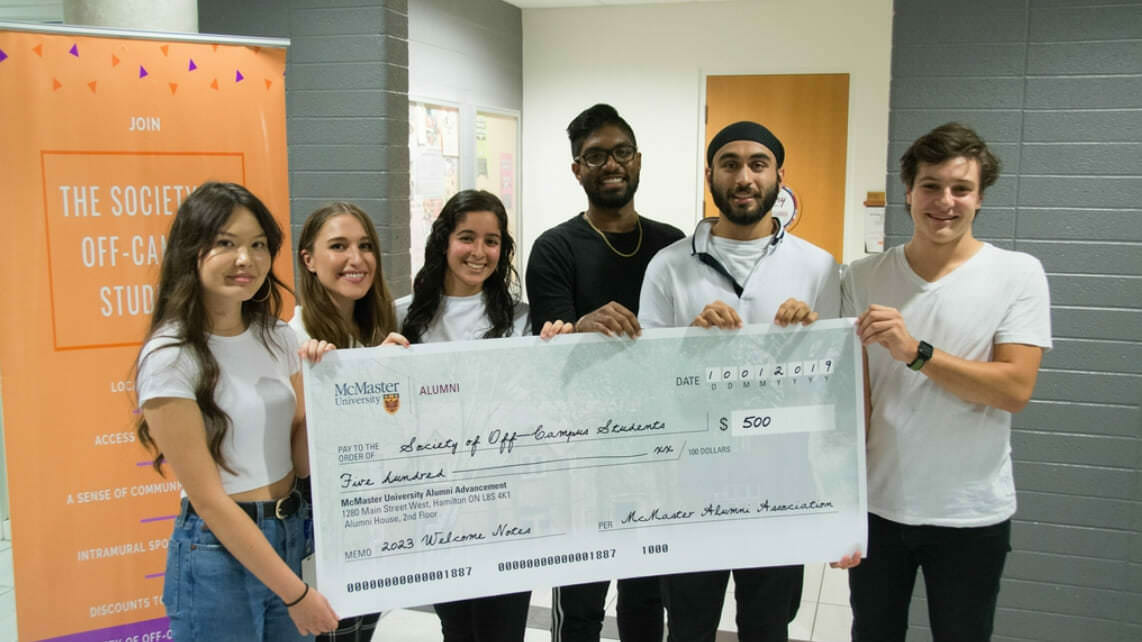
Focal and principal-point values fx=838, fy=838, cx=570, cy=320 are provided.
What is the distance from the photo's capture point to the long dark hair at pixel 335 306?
2094mm

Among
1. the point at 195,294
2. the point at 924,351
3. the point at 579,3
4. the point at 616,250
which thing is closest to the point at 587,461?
the point at 616,250

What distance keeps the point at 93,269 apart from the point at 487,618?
165 cm

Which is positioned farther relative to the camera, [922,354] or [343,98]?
[343,98]

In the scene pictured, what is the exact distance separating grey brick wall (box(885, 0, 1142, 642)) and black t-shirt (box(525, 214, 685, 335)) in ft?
3.33

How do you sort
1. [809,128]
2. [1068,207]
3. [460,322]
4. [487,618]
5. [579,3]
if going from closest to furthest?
[487,618] → [460,322] → [1068,207] → [809,128] → [579,3]

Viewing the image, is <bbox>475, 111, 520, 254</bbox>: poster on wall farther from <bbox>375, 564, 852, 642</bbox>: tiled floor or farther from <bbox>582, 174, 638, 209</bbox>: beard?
<bbox>582, 174, 638, 209</bbox>: beard

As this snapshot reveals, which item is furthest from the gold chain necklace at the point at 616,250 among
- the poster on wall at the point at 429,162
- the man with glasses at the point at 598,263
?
the poster on wall at the point at 429,162

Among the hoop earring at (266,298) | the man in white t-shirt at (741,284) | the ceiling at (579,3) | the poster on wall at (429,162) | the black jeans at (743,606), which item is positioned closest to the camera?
the hoop earring at (266,298)

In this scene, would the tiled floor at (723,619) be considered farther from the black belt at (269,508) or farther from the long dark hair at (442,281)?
the black belt at (269,508)

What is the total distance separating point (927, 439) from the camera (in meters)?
1.98

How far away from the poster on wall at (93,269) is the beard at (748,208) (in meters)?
1.66

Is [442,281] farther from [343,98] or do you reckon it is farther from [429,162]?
[429,162]

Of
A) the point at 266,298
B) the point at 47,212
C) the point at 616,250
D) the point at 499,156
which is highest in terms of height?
the point at 499,156

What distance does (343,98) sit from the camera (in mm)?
3316
